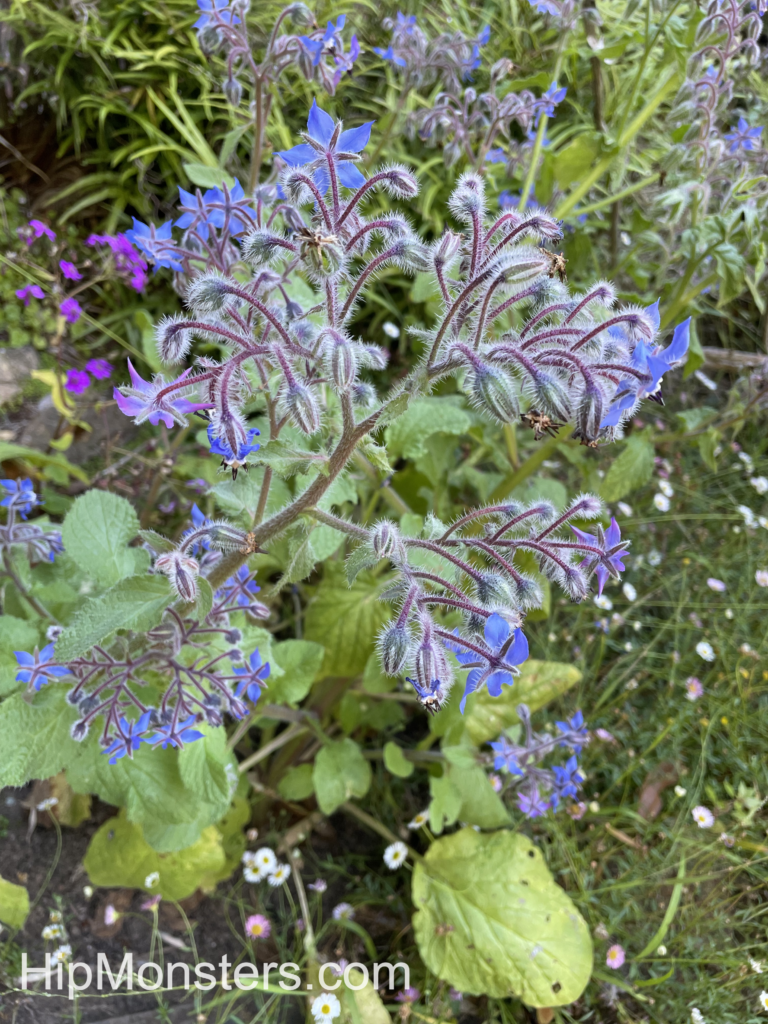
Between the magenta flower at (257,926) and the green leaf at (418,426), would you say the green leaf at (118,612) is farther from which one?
the magenta flower at (257,926)

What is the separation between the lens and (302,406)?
3.34 ft

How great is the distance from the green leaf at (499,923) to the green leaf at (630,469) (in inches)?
42.9

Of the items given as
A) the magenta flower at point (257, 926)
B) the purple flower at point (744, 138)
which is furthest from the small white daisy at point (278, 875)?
the purple flower at point (744, 138)

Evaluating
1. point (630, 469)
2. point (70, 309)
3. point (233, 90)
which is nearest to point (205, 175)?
point (233, 90)

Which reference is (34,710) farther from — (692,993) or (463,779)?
(692,993)

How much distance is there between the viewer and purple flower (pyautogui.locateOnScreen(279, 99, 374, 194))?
106 centimetres

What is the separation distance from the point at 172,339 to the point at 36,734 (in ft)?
2.85

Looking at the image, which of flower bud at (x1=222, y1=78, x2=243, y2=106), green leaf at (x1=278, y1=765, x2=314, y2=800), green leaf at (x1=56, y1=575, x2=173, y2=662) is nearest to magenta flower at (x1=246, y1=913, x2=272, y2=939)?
green leaf at (x1=278, y1=765, x2=314, y2=800)

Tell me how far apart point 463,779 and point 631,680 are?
86 cm

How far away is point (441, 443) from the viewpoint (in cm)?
218

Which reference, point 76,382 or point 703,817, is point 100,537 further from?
point 703,817

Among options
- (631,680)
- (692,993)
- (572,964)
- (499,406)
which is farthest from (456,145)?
(692,993)

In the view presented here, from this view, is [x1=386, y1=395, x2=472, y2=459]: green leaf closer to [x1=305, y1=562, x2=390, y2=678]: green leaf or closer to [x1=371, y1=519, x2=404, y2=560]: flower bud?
[x1=305, y1=562, x2=390, y2=678]: green leaf

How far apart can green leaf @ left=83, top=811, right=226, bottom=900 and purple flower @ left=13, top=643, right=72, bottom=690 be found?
660mm
